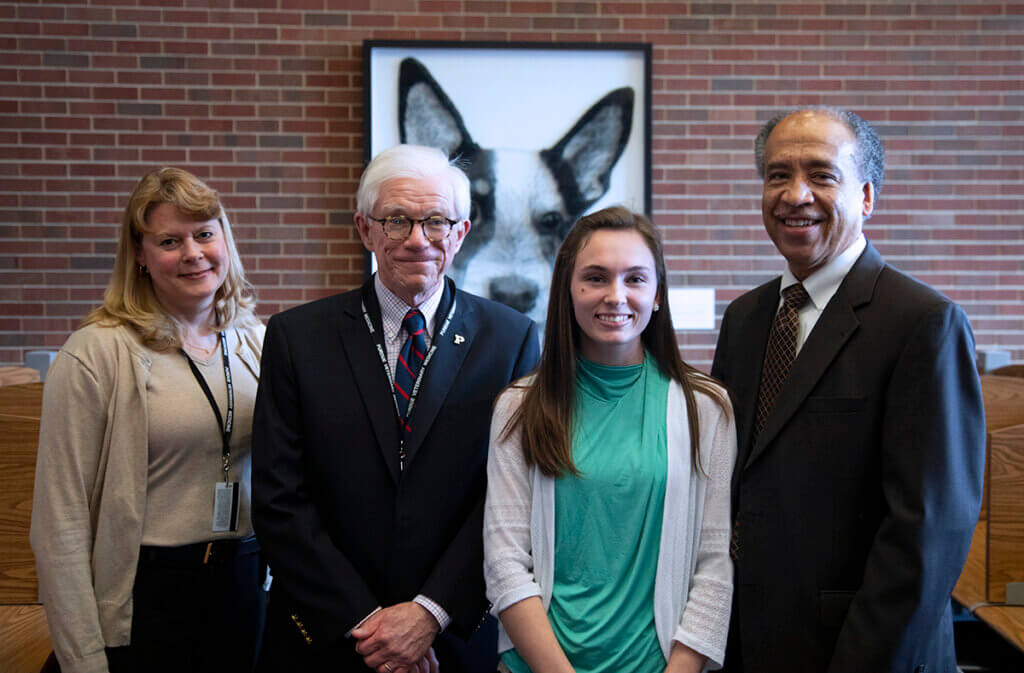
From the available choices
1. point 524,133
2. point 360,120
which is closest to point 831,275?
point 524,133

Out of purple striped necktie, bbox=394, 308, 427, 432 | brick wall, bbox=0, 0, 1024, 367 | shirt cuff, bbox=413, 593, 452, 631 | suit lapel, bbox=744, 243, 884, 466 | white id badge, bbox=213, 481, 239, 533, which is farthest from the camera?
brick wall, bbox=0, 0, 1024, 367

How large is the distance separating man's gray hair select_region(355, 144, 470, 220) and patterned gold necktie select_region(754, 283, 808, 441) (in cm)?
73

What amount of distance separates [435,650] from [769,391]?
902 mm

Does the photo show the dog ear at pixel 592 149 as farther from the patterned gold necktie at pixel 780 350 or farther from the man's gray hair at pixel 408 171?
the patterned gold necktie at pixel 780 350

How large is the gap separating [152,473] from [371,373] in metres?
0.60

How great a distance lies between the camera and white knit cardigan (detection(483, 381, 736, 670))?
4.81ft

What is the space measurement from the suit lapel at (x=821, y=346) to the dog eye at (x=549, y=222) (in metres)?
2.22

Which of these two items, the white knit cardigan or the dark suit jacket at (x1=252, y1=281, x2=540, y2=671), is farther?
the dark suit jacket at (x1=252, y1=281, x2=540, y2=671)

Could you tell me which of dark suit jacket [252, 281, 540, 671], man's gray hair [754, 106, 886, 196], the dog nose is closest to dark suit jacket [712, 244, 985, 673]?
man's gray hair [754, 106, 886, 196]

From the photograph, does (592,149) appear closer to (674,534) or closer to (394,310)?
(394,310)

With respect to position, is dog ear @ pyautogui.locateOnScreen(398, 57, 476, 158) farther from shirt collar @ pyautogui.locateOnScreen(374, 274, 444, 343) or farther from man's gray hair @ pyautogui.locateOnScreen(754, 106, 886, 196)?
man's gray hair @ pyautogui.locateOnScreen(754, 106, 886, 196)

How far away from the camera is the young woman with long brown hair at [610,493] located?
147 cm

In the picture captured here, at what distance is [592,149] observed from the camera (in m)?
3.71

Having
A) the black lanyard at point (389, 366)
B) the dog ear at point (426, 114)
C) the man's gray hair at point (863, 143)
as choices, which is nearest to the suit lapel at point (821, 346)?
the man's gray hair at point (863, 143)
